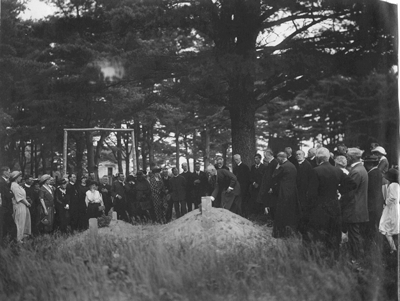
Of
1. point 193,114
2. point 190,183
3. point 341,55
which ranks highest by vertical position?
point 341,55

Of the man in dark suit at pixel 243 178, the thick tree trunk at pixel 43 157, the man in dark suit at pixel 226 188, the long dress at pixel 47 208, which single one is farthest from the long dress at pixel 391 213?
the thick tree trunk at pixel 43 157

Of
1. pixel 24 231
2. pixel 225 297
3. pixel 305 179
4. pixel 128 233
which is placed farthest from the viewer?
pixel 305 179

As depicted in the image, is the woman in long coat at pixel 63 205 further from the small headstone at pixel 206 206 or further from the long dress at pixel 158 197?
the small headstone at pixel 206 206

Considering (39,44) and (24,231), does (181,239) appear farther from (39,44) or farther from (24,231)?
(39,44)

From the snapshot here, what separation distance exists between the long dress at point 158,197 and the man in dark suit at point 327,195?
6.89 feet

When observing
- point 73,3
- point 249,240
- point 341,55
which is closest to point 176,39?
point 73,3

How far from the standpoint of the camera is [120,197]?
331 inches

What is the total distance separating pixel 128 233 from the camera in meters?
8.20

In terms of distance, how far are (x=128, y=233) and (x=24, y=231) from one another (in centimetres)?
127

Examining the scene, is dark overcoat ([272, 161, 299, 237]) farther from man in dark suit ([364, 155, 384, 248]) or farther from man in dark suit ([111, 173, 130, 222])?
man in dark suit ([111, 173, 130, 222])

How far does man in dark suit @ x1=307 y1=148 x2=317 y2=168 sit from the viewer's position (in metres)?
9.46

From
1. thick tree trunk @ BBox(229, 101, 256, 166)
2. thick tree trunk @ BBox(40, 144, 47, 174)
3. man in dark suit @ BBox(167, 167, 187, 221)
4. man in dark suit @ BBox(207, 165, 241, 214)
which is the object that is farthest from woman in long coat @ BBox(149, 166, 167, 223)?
thick tree trunk @ BBox(40, 144, 47, 174)

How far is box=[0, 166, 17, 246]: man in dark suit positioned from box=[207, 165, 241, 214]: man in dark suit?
8.93 feet

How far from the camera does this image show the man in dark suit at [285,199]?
30.2ft
